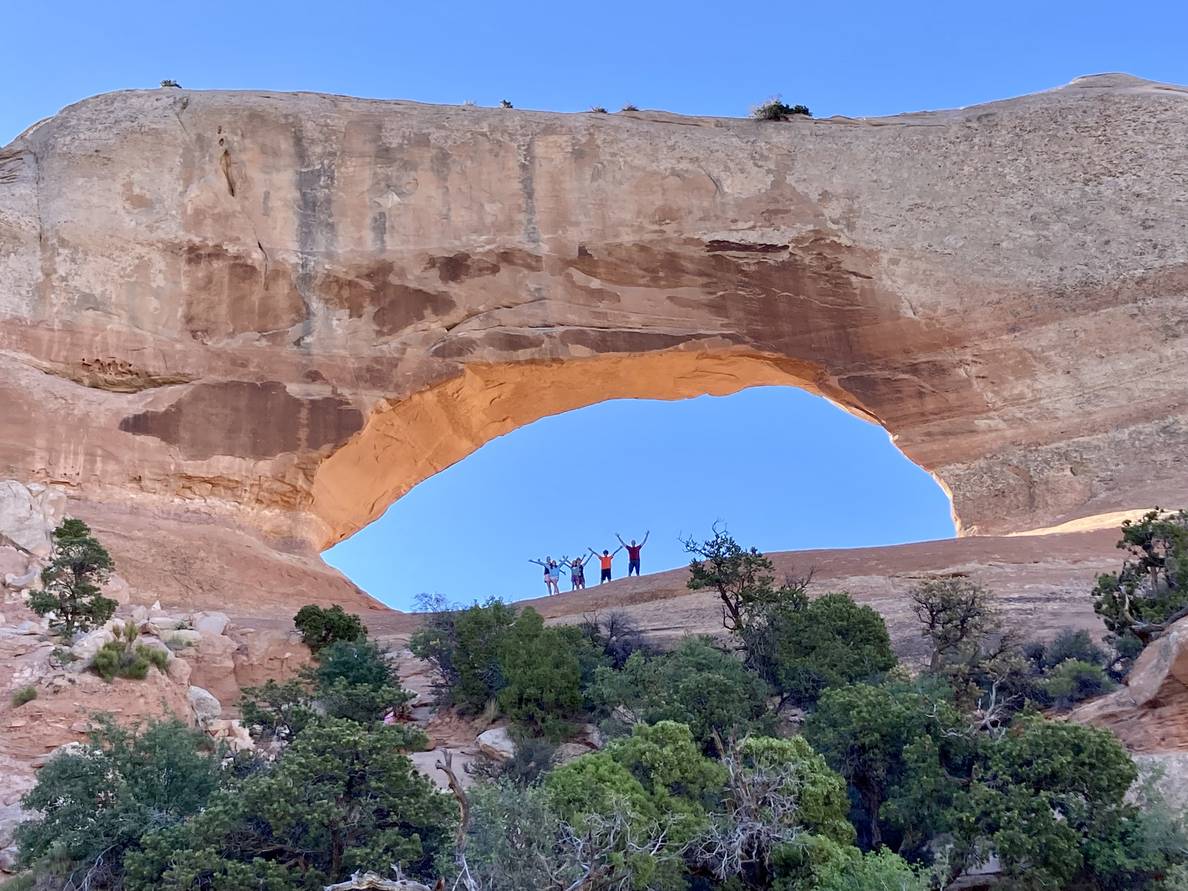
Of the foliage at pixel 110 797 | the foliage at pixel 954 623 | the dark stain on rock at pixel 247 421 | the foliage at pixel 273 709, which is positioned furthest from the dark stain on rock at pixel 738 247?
the foliage at pixel 110 797

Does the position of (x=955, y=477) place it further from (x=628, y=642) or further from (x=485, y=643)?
(x=485, y=643)

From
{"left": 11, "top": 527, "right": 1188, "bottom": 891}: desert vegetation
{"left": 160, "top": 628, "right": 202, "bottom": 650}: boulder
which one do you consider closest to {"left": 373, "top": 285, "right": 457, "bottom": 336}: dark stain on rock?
{"left": 160, "top": 628, "right": 202, "bottom": 650}: boulder

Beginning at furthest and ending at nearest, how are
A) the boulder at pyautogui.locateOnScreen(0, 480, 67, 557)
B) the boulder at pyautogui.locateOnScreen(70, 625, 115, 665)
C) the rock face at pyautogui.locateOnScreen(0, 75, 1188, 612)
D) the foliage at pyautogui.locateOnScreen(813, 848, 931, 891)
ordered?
1. the rock face at pyautogui.locateOnScreen(0, 75, 1188, 612)
2. the boulder at pyautogui.locateOnScreen(0, 480, 67, 557)
3. the boulder at pyautogui.locateOnScreen(70, 625, 115, 665)
4. the foliage at pyautogui.locateOnScreen(813, 848, 931, 891)

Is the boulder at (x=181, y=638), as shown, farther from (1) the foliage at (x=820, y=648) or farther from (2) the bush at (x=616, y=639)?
(1) the foliage at (x=820, y=648)

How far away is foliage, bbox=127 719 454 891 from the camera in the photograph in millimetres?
7969

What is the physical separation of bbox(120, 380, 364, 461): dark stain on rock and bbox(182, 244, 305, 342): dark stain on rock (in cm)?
152

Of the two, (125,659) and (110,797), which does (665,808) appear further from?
(125,659)

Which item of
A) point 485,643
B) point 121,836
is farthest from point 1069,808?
point 485,643

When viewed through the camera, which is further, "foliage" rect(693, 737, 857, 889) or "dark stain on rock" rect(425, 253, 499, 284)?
"dark stain on rock" rect(425, 253, 499, 284)

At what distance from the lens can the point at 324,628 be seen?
17.5 meters

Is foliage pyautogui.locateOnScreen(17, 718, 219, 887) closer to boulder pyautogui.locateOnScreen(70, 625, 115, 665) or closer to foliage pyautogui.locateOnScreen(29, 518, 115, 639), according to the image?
boulder pyautogui.locateOnScreen(70, 625, 115, 665)

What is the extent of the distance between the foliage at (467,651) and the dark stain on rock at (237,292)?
11.6 metres

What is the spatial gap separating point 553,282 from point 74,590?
581 inches

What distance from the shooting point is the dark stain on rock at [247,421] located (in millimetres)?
24812
